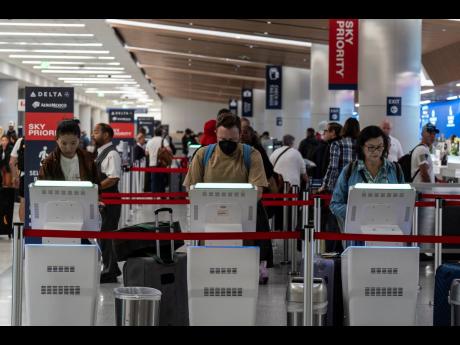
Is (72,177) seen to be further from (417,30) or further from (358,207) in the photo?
(417,30)

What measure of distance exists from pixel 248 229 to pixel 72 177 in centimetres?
183

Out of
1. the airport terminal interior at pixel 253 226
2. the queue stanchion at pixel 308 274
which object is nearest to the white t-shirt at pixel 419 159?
the airport terminal interior at pixel 253 226

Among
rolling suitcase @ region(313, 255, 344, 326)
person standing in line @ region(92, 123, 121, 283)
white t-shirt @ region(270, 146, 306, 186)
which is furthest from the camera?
white t-shirt @ region(270, 146, 306, 186)

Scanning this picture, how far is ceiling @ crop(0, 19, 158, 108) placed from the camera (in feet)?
81.7

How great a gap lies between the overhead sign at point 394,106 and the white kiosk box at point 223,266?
35.7ft

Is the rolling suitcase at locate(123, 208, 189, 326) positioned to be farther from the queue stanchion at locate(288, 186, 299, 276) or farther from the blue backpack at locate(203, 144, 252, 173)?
the queue stanchion at locate(288, 186, 299, 276)

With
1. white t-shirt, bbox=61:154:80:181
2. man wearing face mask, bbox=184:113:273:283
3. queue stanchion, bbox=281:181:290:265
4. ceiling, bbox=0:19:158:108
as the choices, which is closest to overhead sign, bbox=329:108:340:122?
ceiling, bbox=0:19:158:108

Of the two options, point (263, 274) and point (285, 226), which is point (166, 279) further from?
point (285, 226)

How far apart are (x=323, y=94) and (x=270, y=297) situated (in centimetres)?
2020

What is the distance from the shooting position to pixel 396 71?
16734 mm

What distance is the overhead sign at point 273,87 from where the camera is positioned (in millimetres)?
33531

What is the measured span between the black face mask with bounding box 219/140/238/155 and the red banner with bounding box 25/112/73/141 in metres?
4.38

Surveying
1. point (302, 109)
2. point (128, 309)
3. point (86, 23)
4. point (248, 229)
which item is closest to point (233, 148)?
point (248, 229)

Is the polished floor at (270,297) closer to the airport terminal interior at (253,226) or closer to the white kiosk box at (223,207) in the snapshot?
the airport terminal interior at (253,226)
